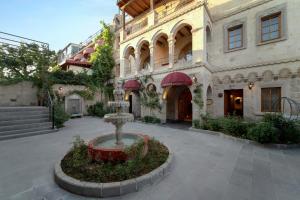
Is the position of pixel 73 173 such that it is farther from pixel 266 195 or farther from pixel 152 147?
pixel 266 195

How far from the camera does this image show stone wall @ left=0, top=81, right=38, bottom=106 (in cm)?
1162

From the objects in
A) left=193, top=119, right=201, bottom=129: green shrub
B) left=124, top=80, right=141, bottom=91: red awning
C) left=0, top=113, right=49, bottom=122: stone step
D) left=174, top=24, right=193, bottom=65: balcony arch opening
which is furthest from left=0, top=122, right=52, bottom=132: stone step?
left=174, top=24, right=193, bottom=65: balcony arch opening

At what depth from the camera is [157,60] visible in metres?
14.7

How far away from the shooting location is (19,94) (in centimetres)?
1220

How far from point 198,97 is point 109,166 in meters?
7.44

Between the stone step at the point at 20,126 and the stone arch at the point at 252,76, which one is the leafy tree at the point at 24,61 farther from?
the stone arch at the point at 252,76

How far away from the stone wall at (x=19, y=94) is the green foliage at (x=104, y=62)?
255 inches

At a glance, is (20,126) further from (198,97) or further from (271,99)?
(271,99)

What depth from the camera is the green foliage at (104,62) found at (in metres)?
18.2

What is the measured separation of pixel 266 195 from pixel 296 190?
773mm

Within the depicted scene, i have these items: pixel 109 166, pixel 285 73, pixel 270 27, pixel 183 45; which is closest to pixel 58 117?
pixel 109 166

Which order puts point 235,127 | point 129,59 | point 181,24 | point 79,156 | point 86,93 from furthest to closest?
point 129,59
point 86,93
point 181,24
point 235,127
point 79,156

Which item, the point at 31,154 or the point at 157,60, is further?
the point at 157,60

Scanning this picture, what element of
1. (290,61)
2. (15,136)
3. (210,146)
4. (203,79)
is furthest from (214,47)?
(15,136)
